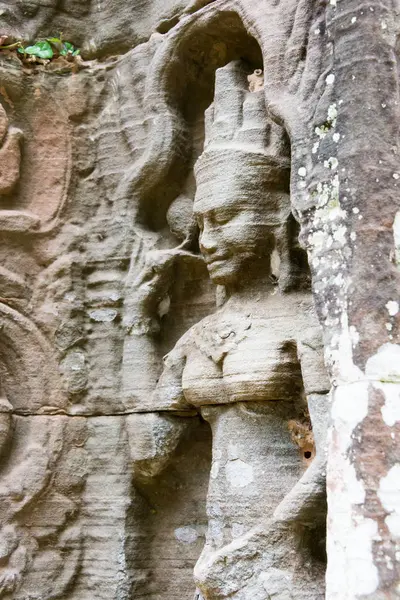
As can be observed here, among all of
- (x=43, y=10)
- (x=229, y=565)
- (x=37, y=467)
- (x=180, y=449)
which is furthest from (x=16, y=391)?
(x=43, y=10)

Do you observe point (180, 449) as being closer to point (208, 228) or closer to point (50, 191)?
point (208, 228)

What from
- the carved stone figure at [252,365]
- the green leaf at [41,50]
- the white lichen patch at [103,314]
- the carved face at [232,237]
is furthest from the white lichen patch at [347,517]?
the green leaf at [41,50]

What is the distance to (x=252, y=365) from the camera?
2.89 m

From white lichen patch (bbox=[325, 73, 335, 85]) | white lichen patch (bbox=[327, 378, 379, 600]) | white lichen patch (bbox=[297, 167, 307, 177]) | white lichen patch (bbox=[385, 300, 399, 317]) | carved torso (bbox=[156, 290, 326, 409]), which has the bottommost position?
white lichen patch (bbox=[327, 378, 379, 600])

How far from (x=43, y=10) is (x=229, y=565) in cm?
270

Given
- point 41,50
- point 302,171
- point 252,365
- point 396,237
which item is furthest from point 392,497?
point 41,50

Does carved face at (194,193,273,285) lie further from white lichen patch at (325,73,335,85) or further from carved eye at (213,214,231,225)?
white lichen patch at (325,73,335,85)

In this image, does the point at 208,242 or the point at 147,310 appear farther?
the point at 147,310

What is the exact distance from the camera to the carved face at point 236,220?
3.03m

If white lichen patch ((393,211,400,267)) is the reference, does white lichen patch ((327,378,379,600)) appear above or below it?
below

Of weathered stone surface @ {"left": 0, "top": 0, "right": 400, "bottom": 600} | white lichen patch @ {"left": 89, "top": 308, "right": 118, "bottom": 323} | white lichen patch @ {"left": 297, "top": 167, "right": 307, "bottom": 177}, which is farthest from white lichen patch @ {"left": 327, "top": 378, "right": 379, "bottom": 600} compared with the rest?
white lichen patch @ {"left": 89, "top": 308, "right": 118, "bottom": 323}

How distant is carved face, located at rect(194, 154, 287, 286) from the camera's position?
3025 millimetres

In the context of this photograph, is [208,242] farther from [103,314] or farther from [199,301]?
[103,314]

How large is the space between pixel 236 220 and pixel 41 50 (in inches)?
59.6
